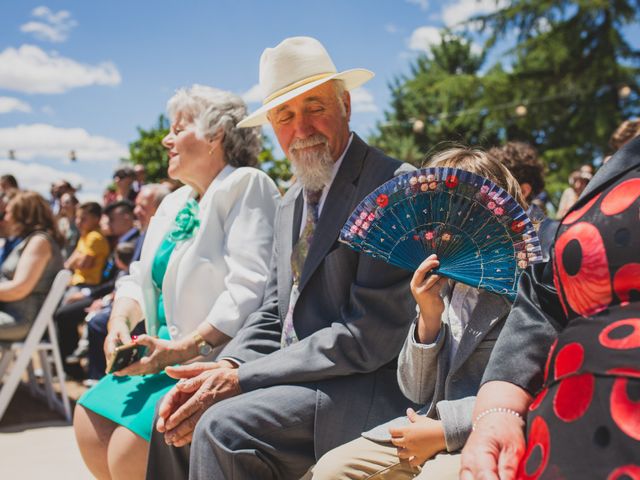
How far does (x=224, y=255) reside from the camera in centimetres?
289

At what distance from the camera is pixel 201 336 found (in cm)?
270

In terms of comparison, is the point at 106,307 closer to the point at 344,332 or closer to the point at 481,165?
the point at 344,332

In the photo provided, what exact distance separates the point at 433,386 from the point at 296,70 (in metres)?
1.35

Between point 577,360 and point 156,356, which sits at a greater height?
point 577,360

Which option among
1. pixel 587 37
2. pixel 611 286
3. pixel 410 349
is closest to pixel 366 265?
pixel 410 349

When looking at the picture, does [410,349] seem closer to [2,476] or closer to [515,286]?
[515,286]

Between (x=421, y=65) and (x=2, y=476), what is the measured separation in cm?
4164

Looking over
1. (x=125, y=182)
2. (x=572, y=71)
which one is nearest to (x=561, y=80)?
(x=572, y=71)

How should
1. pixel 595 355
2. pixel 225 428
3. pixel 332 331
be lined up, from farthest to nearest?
1. pixel 332 331
2. pixel 225 428
3. pixel 595 355

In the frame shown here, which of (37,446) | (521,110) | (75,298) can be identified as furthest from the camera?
(521,110)

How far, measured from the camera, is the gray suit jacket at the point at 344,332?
217cm

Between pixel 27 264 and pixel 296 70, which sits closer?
pixel 296 70

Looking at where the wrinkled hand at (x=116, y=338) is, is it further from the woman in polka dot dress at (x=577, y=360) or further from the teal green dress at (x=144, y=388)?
the woman in polka dot dress at (x=577, y=360)

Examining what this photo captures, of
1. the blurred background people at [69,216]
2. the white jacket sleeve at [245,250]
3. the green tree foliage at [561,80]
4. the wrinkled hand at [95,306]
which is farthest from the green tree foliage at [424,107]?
the white jacket sleeve at [245,250]
